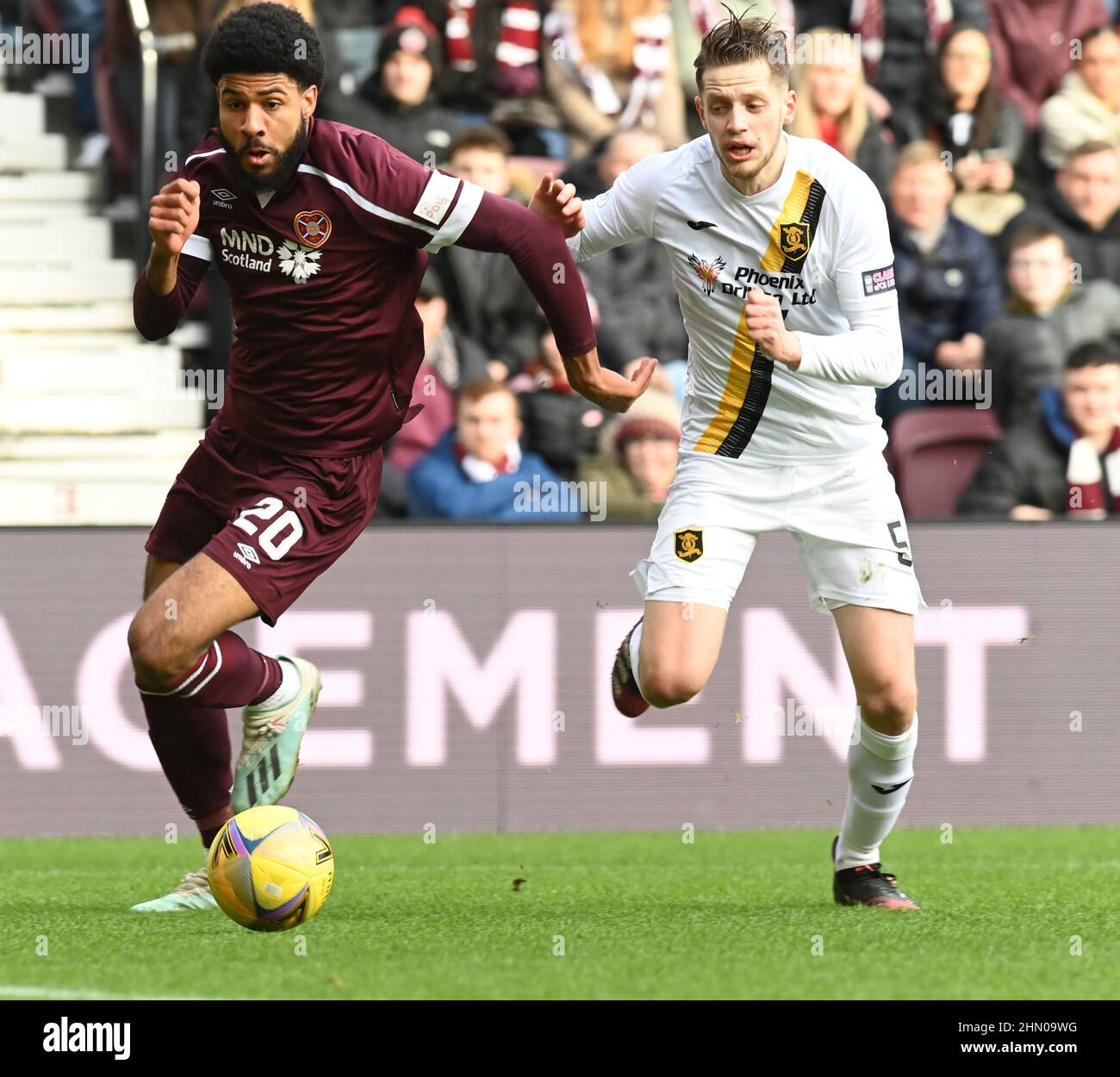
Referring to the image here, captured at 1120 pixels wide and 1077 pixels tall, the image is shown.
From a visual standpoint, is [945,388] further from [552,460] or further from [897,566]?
[897,566]

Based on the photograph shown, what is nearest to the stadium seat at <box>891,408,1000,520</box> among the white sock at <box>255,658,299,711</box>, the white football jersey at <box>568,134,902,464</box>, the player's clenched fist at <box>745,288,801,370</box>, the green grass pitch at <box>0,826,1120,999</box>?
the green grass pitch at <box>0,826,1120,999</box>

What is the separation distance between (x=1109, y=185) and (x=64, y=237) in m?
5.37

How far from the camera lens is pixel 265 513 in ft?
18.2

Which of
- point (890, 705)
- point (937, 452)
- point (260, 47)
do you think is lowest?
point (890, 705)

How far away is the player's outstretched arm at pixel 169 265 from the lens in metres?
5.14

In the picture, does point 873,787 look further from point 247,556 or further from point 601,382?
point 247,556

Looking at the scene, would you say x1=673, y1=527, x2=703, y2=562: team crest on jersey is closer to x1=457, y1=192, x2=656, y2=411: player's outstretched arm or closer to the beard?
x1=457, y1=192, x2=656, y2=411: player's outstretched arm

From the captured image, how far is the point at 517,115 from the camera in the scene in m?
10.0

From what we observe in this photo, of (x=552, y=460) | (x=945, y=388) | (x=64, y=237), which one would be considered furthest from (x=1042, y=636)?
(x=64, y=237)

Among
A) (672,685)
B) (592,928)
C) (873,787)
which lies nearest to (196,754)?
(592,928)

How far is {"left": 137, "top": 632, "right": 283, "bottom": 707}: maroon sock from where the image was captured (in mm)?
5438

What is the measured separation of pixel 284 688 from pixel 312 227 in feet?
4.45

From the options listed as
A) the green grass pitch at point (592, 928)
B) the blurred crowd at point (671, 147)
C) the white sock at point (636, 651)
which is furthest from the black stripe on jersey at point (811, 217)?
the blurred crowd at point (671, 147)

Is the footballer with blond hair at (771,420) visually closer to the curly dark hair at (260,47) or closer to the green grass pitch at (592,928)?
the green grass pitch at (592,928)
